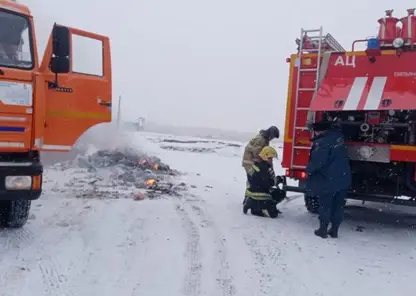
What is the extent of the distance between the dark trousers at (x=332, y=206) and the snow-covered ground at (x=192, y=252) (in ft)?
0.92

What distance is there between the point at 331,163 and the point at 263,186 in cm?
146

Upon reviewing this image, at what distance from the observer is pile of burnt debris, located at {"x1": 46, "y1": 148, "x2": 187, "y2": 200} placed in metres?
9.07

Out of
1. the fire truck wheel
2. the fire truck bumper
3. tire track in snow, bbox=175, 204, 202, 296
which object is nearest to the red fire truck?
the fire truck wheel

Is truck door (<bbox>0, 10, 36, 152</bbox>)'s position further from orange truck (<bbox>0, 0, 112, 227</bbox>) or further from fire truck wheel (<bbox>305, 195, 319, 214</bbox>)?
fire truck wheel (<bbox>305, 195, 319, 214</bbox>)

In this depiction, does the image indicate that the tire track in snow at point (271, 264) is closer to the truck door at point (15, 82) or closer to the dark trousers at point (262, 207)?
the dark trousers at point (262, 207)

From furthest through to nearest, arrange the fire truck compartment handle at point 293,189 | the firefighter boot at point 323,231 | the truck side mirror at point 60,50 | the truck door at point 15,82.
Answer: the fire truck compartment handle at point 293,189 < the firefighter boot at point 323,231 < the truck side mirror at point 60,50 < the truck door at point 15,82

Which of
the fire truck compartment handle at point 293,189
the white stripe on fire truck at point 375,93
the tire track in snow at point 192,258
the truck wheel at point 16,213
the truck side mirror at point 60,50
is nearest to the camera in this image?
the tire track in snow at point 192,258

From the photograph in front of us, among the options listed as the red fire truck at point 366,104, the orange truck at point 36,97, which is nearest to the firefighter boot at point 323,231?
the red fire truck at point 366,104

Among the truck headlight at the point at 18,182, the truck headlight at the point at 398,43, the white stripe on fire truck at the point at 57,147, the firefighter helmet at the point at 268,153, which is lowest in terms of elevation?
the truck headlight at the point at 18,182

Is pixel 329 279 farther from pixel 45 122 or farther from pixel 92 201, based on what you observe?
pixel 92 201

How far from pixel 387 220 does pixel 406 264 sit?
264 cm

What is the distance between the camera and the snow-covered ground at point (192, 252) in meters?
4.21

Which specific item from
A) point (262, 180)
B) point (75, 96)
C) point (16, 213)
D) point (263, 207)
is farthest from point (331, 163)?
point (16, 213)

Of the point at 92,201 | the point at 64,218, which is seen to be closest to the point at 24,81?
the point at 64,218
